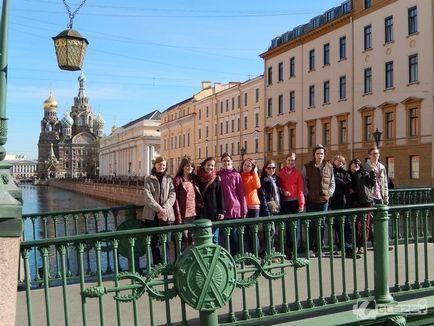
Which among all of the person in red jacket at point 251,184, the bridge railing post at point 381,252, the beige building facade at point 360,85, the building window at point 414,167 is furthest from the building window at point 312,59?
the bridge railing post at point 381,252

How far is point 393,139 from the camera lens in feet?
115

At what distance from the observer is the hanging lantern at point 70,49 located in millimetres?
6848

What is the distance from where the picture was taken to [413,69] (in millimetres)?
33719

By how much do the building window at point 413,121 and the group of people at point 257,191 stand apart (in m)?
25.9

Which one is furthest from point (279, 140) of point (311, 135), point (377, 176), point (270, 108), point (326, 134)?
point (377, 176)

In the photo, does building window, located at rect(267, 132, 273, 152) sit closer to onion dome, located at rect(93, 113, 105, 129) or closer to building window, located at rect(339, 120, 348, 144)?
building window, located at rect(339, 120, 348, 144)

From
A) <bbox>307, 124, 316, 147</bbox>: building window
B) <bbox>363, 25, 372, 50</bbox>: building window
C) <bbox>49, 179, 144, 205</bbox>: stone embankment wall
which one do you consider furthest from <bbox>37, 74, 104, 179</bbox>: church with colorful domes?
<bbox>363, 25, 372, 50</bbox>: building window

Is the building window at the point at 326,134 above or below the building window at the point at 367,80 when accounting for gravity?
below

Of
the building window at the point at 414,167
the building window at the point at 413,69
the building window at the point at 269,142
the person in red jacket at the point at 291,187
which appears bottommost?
the building window at the point at 414,167

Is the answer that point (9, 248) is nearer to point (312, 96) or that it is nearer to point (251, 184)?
point (251, 184)

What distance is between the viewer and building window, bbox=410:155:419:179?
1294 inches

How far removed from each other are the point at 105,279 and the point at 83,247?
2807mm

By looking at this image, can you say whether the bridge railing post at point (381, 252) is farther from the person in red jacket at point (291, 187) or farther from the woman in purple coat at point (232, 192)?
the person in red jacket at point (291, 187)

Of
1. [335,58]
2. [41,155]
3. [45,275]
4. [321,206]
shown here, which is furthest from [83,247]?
[41,155]
